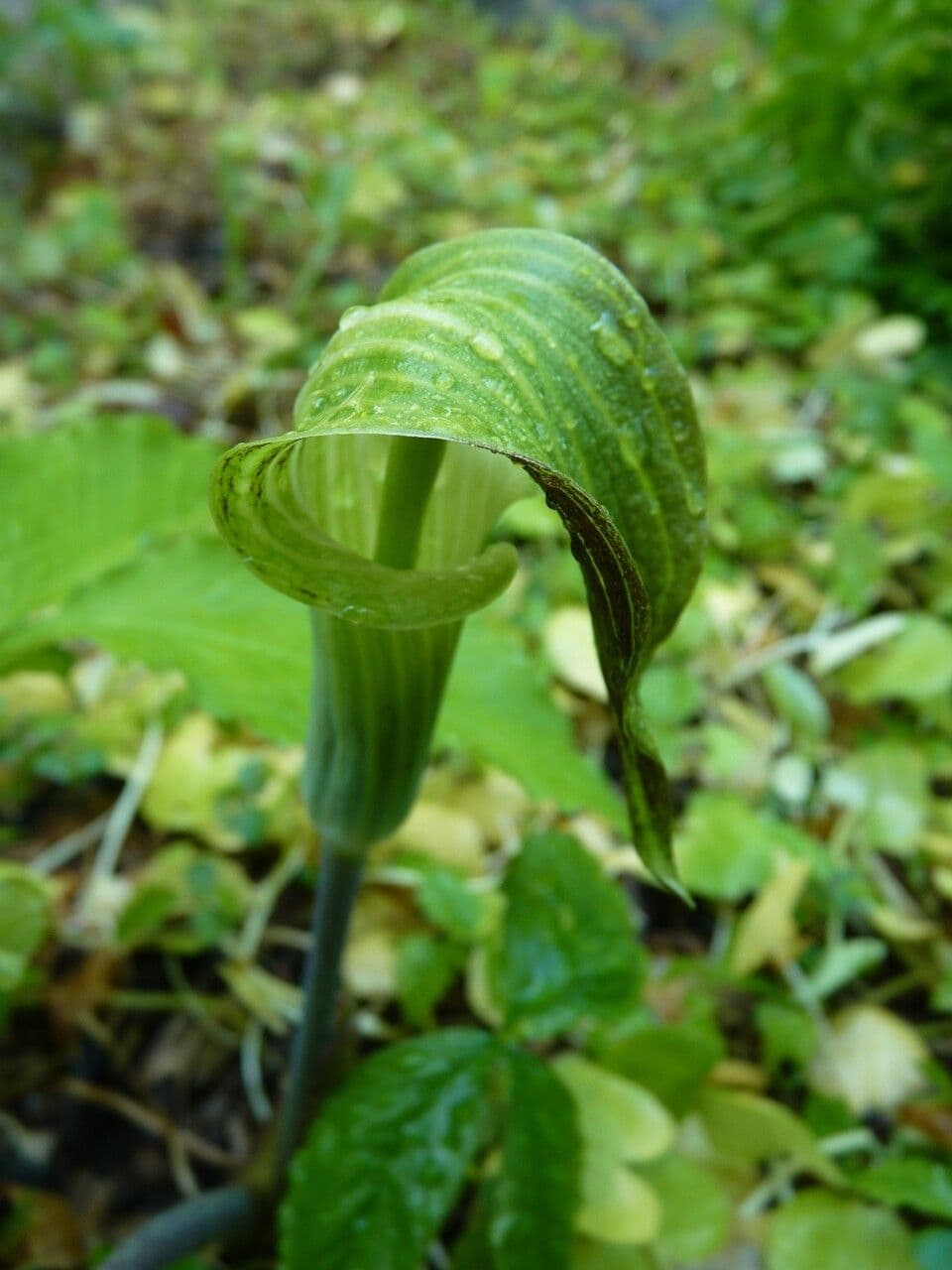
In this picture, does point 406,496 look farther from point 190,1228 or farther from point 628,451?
point 190,1228

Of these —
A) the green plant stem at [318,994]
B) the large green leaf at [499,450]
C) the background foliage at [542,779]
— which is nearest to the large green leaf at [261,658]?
the background foliage at [542,779]

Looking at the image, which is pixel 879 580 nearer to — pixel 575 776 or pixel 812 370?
pixel 812 370

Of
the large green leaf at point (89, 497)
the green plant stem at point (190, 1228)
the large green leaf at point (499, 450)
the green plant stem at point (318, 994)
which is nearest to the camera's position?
the large green leaf at point (499, 450)

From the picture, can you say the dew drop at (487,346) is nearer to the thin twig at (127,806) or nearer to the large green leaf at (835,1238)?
the large green leaf at (835,1238)

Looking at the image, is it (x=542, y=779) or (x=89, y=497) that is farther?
(x=89, y=497)

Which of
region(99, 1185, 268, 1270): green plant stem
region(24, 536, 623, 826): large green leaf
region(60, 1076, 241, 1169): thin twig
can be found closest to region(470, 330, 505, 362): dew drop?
region(24, 536, 623, 826): large green leaf

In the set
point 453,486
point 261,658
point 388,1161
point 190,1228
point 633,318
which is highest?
point 633,318

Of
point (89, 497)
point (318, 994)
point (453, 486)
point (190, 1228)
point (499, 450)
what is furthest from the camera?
point (89, 497)

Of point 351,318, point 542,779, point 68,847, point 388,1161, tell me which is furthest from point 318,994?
point 68,847
